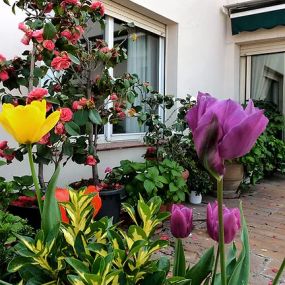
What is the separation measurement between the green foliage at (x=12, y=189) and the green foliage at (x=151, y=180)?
0.99m

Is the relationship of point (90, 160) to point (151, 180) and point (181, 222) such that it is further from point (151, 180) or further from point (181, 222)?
point (181, 222)

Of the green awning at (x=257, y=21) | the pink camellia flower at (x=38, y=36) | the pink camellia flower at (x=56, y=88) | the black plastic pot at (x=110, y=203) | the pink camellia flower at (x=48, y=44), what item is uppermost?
the green awning at (x=257, y=21)

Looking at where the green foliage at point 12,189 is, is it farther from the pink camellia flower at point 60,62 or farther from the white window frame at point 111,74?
the white window frame at point 111,74

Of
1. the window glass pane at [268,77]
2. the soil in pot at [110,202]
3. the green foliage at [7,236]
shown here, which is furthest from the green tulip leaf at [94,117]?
the window glass pane at [268,77]

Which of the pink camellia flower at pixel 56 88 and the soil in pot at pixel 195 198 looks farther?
the soil in pot at pixel 195 198

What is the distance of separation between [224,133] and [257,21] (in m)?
5.45

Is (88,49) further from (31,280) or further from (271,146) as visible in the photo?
(271,146)

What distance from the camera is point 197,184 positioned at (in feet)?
13.2

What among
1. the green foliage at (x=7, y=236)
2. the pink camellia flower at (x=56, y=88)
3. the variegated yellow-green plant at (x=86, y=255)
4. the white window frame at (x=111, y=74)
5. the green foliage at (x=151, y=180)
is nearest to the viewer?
the variegated yellow-green plant at (x=86, y=255)

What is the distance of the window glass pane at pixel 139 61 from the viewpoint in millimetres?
4197

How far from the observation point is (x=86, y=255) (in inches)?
29.5

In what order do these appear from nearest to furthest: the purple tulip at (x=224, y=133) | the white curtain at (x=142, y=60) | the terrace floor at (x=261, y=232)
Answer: the purple tulip at (x=224, y=133), the terrace floor at (x=261, y=232), the white curtain at (x=142, y=60)

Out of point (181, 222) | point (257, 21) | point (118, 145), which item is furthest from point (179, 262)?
point (257, 21)

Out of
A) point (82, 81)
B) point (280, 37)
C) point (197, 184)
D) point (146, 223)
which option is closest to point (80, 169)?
point (82, 81)
